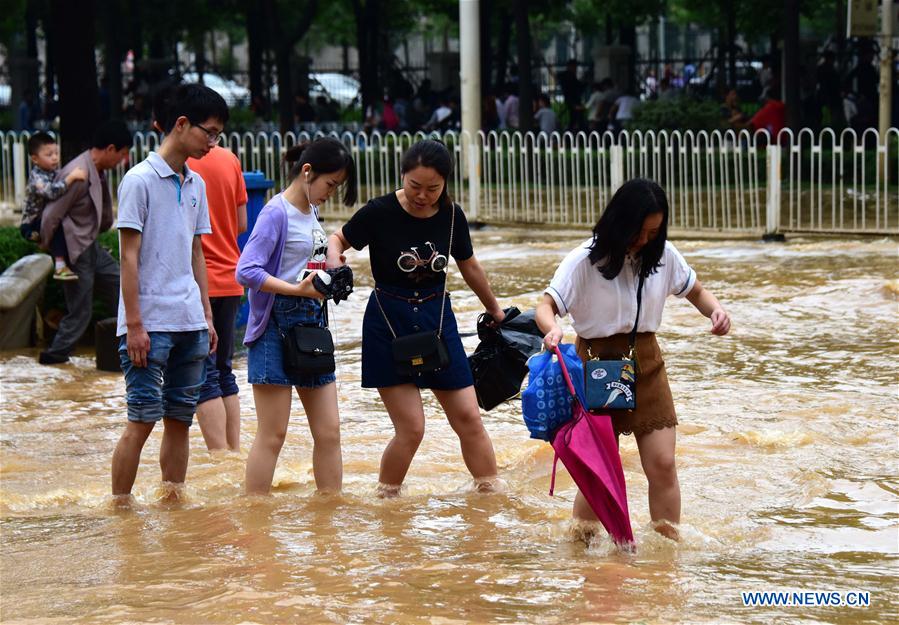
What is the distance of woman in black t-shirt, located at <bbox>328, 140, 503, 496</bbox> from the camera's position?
5578 millimetres

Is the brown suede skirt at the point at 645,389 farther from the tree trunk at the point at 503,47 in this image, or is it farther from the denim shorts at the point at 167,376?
the tree trunk at the point at 503,47

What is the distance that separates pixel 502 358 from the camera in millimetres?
6023

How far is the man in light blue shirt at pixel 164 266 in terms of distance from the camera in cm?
548

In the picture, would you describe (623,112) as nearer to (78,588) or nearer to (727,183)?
(727,183)

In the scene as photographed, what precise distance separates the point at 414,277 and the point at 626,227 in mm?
1083

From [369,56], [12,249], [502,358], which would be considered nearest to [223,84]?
[369,56]

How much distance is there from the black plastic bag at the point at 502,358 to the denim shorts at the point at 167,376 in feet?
3.80

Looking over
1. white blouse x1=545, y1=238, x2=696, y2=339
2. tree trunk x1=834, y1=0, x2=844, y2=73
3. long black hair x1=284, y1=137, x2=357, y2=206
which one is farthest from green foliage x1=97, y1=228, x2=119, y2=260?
tree trunk x1=834, y1=0, x2=844, y2=73

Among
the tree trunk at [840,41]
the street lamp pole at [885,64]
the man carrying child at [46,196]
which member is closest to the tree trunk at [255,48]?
the tree trunk at [840,41]

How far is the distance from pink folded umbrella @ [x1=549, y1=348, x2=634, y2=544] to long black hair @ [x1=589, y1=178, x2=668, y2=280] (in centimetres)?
39

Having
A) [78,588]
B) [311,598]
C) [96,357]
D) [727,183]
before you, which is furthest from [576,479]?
[727,183]

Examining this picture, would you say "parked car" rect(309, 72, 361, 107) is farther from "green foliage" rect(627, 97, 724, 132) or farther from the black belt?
the black belt

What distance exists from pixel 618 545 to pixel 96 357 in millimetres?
5503

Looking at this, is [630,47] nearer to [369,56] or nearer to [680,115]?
[369,56]
